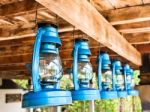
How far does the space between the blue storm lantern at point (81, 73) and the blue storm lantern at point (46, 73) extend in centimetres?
21

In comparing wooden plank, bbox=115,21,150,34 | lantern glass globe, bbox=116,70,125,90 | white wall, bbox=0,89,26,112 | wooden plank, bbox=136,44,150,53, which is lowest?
white wall, bbox=0,89,26,112

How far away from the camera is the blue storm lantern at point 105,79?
1945mm

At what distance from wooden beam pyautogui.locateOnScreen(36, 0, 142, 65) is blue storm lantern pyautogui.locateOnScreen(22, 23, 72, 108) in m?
0.19

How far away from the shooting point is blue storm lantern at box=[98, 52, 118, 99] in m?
1.94

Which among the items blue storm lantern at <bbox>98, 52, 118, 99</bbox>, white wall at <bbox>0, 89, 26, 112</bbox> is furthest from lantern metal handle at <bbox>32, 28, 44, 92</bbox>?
white wall at <bbox>0, 89, 26, 112</bbox>

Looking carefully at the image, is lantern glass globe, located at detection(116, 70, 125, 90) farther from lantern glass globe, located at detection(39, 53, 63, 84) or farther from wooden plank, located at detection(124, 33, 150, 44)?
lantern glass globe, located at detection(39, 53, 63, 84)

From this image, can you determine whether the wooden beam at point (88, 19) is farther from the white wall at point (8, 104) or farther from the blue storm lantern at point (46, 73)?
the white wall at point (8, 104)

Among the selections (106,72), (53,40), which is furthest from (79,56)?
(106,72)

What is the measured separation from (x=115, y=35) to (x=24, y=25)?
78cm

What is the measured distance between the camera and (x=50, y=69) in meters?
1.31

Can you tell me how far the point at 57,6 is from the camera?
1466 mm

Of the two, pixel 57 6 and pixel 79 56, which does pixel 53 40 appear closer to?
pixel 57 6

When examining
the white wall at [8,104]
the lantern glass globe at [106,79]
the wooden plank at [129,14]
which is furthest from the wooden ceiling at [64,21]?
the white wall at [8,104]

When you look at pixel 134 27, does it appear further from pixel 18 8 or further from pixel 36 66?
pixel 36 66
